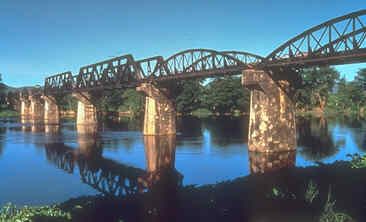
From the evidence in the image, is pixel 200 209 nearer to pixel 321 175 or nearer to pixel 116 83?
pixel 321 175

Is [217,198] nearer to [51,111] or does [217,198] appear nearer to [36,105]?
[51,111]

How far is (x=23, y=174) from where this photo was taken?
1169 inches

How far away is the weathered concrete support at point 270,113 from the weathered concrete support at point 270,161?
893mm

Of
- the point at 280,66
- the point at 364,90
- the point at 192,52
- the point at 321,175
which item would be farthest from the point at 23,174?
the point at 364,90

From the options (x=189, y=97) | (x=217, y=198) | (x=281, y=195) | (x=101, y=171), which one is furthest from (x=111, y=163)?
(x=189, y=97)

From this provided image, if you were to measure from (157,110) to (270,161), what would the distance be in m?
27.6

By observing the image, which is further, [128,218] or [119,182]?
[119,182]

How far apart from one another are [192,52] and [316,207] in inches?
1665

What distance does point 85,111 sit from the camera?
8994 centimetres

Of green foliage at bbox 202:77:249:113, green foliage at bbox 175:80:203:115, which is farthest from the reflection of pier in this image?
green foliage at bbox 202:77:249:113

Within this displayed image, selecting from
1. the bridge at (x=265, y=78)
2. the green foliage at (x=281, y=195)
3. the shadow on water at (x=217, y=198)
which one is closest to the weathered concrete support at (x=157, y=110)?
the bridge at (x=265, y=78)

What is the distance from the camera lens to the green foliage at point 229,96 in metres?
140

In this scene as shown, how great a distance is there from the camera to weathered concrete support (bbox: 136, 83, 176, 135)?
56.9 m

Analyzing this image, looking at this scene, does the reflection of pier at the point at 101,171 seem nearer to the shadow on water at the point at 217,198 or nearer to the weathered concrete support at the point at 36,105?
the shadow on water at the point at 217,198
